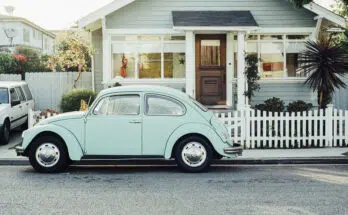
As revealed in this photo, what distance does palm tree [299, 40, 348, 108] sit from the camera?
1764 cm

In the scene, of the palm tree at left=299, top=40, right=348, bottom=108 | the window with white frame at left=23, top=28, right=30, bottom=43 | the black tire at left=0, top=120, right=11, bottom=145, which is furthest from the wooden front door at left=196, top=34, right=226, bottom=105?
the window with white frame at left=23, top=28, right=30, bottom=43

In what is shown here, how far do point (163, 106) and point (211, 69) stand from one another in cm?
842

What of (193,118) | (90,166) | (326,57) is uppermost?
(326,57)

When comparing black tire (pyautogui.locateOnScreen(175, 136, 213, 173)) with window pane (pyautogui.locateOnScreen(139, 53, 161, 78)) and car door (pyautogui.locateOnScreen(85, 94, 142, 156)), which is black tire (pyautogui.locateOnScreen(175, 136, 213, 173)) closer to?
car door (pyautogui.locateOnScreen(85, 94, 142, 156))

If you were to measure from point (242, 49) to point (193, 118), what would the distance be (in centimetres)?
741

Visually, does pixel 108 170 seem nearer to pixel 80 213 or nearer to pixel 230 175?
pixel 230 175

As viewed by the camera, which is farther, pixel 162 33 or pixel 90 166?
pixel 162 33

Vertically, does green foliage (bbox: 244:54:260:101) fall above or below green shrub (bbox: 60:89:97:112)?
above

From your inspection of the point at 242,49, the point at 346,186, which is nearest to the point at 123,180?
the point at 346,186

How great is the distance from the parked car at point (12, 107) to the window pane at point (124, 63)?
3087 millimetres

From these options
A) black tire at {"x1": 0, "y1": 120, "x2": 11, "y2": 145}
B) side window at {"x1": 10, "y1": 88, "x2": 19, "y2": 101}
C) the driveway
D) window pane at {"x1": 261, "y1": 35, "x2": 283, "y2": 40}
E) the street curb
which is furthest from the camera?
window pane at {"x1": 261, "y1": 35, "x2": 283, "y2": 40}

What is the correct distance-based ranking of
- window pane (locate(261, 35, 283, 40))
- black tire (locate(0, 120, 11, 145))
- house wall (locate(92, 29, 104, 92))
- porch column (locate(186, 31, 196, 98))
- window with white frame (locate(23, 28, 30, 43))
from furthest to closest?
window with white frame (locate(23, 28, 30, 43)), house wall (locate(92, 29, 104, 92)), window pane (locate(261, 35, 283, 40)), porch column (locate(186, 31, 196, 98)), black tire (locate(0, 120, 11, 145))

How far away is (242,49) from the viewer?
1806 cm

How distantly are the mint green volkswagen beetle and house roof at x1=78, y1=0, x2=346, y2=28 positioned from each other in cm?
766
